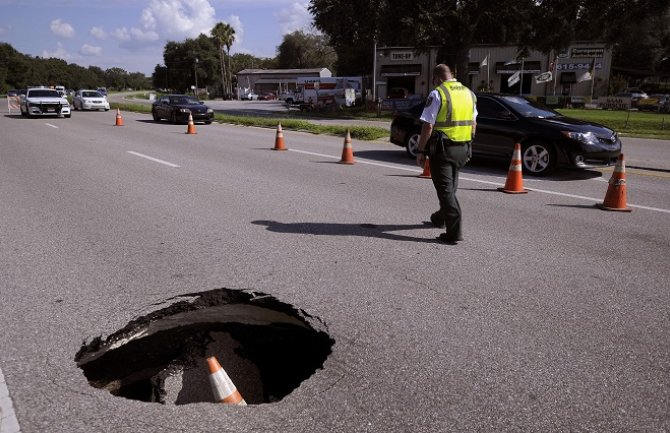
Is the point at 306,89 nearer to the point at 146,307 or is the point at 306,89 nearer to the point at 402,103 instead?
the point at 402,103

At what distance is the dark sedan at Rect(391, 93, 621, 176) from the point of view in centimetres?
979

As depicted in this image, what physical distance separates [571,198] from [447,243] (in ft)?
11.8

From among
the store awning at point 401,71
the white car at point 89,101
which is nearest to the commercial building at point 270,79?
the store awning at point 401,71

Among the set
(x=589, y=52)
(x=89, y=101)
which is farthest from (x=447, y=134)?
(x=589, y=52)

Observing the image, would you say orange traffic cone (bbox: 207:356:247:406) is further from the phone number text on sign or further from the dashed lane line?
the phone number text on sign

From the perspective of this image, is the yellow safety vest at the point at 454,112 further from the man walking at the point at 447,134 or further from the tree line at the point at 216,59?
the tree line at the point at 216,59

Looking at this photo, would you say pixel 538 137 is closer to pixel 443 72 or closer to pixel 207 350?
pixel 443 72

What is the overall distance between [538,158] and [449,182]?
17.7 ft

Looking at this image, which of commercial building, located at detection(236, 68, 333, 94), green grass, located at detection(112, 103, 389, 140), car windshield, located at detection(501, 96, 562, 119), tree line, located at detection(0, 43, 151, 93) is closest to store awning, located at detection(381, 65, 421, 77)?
commercial building, located at detection(236, 68, 333, 94)

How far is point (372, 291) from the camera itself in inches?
166

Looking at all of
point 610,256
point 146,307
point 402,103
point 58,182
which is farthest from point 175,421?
point 402,103

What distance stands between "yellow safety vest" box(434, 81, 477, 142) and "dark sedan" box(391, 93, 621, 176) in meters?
5.10

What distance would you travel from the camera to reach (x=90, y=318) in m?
3.71

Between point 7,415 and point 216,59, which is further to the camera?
point 216,59
